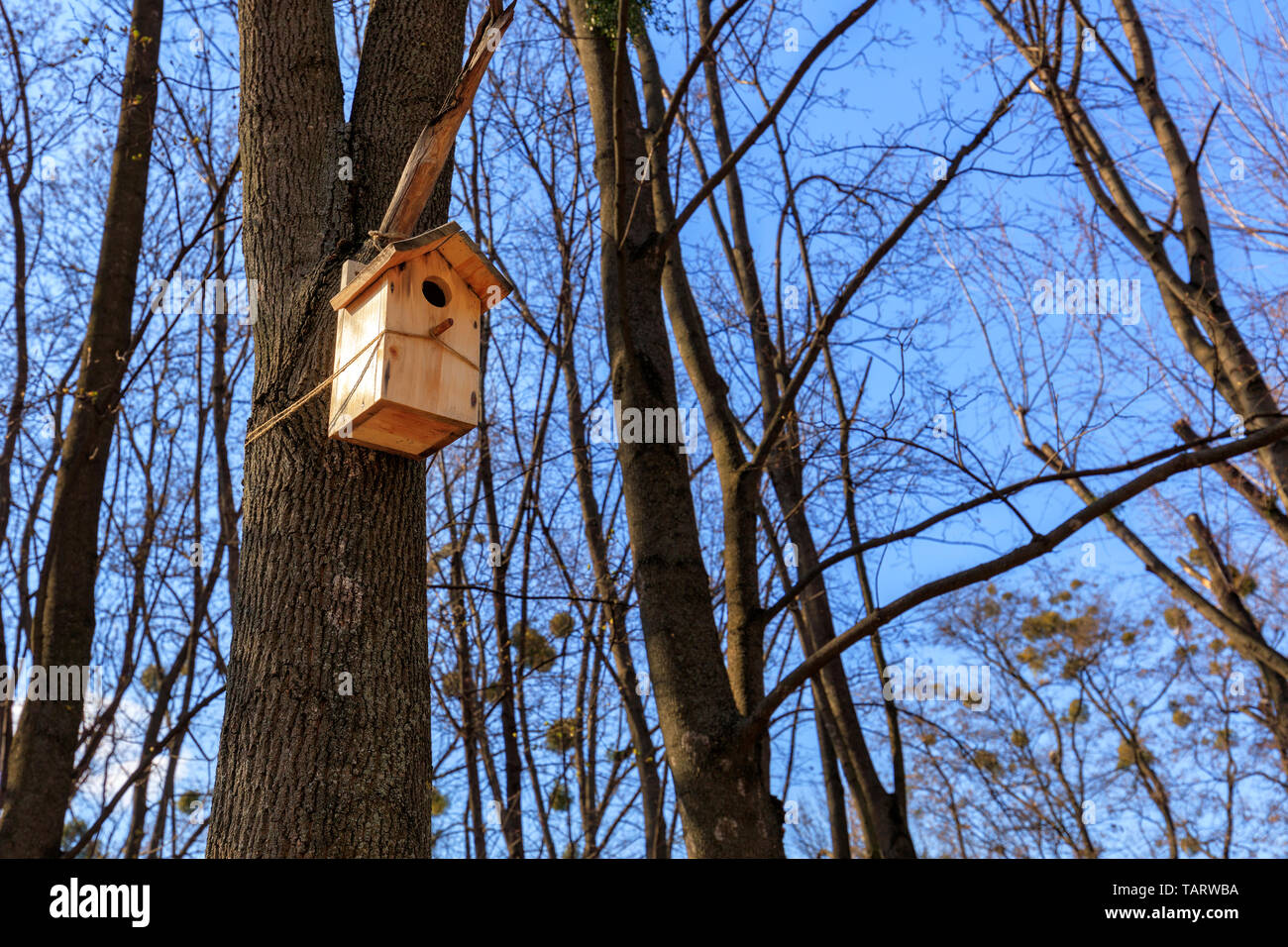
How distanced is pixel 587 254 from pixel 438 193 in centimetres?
508

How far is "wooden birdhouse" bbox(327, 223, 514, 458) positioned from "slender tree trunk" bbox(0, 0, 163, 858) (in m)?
2.91

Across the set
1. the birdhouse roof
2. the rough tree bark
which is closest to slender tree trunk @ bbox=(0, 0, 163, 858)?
the rough tree bark

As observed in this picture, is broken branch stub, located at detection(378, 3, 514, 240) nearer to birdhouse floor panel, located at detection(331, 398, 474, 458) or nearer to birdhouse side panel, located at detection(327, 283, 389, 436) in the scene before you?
birdhouse side panel, located at detection(327, 283, 389, 436)

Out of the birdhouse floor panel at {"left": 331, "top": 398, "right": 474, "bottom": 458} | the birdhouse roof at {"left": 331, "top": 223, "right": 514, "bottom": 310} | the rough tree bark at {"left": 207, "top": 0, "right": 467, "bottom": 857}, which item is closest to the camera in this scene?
the rough tree bark at {"left": 207, "top": 0, "right": 467, "bottom": 857}

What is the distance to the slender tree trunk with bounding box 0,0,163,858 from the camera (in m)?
4.52

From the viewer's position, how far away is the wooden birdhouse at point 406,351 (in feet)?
8.18

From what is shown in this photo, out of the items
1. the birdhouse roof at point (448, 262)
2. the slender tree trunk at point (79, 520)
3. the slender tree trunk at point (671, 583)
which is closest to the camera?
the birdhouse roof at point (448, 262)

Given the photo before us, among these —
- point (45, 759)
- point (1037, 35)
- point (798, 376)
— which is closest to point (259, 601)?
point (798, 376)

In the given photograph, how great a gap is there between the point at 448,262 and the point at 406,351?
37cm

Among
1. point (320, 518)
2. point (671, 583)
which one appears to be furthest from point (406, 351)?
point (671, 583)

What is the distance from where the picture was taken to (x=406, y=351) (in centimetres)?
258

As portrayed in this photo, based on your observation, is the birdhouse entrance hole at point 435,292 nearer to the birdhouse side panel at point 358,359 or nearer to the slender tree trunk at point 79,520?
the birdhouse side panel at point 358,359

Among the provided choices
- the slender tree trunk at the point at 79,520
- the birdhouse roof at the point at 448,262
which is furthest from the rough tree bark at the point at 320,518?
the slender tree trunk at the point at 79,520

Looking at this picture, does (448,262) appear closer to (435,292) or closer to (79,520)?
(435,292)
